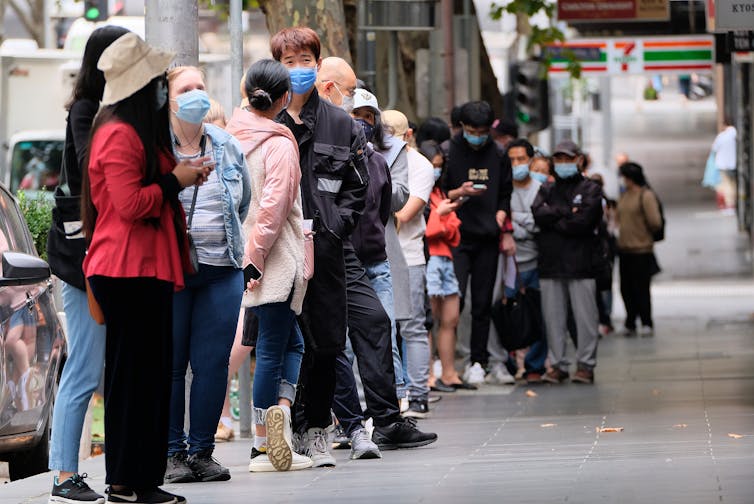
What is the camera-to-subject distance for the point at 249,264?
800 cm

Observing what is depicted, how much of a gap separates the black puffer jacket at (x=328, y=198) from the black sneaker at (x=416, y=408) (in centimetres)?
271

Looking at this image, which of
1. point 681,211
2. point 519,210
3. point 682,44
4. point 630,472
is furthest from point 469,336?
point 681,211

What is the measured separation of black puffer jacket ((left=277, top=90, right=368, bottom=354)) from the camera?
8.43 meters

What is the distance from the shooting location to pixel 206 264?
7.54 metres

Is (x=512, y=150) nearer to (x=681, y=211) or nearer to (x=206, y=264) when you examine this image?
(x=206, y=264)

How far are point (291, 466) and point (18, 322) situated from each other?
1.57m

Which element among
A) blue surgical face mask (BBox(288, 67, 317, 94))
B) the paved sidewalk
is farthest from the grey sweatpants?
Result: blue surgical face mask (BBox(288, 67, 317, 94))

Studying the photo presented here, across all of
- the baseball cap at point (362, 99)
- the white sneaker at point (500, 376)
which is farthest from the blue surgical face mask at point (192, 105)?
the white sneaker at point (500, 376)

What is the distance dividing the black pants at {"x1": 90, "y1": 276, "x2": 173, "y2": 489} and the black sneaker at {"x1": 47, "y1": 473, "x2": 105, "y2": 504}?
0.53ft

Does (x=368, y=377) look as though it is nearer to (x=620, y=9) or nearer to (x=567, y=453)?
(x=567, y=453)

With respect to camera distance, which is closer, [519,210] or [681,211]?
[519,210]

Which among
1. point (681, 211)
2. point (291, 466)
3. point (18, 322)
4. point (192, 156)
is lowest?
point (681, 211)

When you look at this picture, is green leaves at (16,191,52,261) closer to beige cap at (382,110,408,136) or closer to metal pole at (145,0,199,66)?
beige cap at (382,110,408,136)

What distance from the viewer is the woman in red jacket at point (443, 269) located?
492 inches
